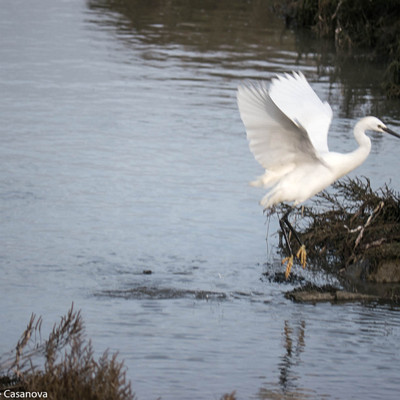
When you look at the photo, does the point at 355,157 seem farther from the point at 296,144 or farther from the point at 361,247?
the point at 361,247

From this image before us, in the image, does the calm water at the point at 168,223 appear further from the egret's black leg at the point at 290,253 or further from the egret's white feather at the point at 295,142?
the egret's white feather at the point at 295,142

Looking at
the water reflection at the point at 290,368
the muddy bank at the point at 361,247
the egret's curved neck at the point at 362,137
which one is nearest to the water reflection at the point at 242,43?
the muddy bank at the point at 361,247

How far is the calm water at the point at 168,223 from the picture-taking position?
21.2ft

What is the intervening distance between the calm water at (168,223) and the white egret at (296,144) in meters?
0.94

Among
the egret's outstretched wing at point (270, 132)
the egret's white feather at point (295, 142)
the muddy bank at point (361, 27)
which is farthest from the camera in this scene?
the muddy bank at point (361, 27)

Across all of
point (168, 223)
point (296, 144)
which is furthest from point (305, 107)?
point (168, 223)

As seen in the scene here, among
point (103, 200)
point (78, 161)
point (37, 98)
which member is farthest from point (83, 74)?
point (103, 200)

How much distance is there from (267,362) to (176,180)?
16.8ft

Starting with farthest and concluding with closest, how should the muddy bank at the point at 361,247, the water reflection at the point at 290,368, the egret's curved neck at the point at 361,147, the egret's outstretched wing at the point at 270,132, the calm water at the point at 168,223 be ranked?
the muddy bank at the point at 361,247, the egret's curved neck at the point at 361,147, the egret's outstretched wing at the point at 270,132, the calm water at the point at 168,223, the water reflection at the point at 290,368

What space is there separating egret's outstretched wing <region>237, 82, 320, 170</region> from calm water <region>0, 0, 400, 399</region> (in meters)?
1.18

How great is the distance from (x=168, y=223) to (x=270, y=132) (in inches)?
103

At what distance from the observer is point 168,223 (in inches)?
383

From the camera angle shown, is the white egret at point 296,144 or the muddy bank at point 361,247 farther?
the muddy bank at point 361,247

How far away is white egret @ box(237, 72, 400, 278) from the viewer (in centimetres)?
728
